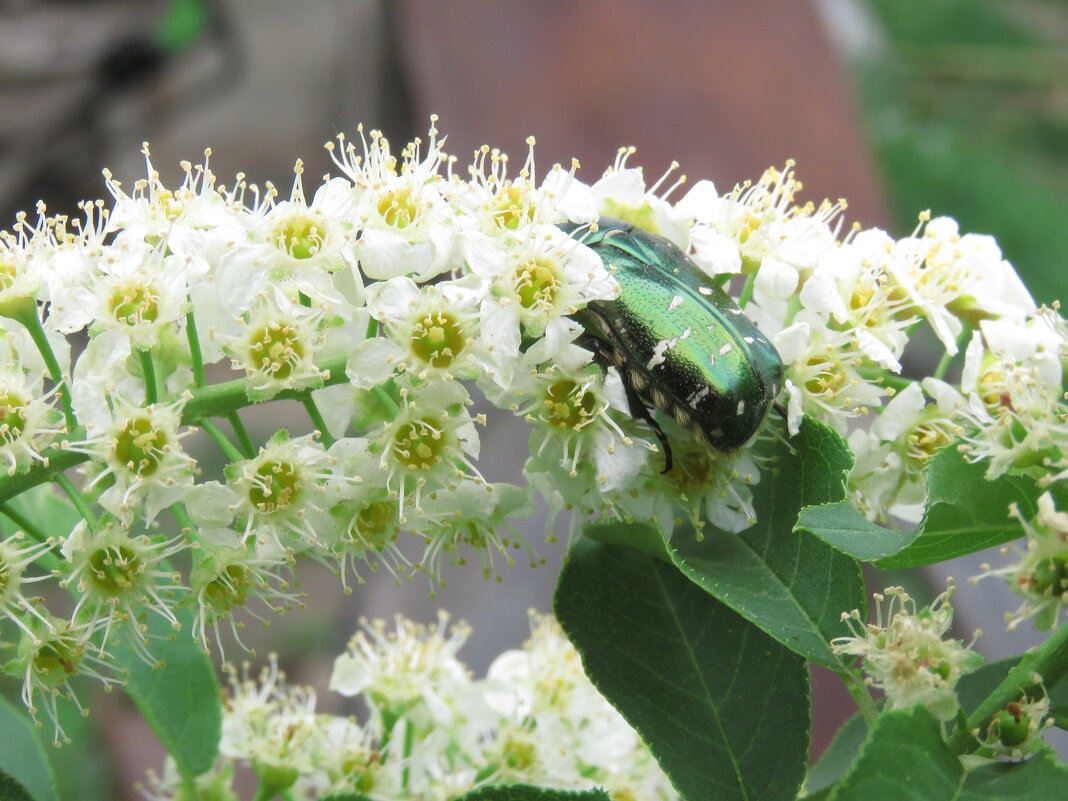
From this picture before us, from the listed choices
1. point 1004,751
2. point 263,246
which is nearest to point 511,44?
point 263,246

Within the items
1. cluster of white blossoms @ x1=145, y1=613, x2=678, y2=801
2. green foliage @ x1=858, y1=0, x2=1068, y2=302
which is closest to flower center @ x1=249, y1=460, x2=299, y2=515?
cluster of white blossoms @ x1=145, y1=613, x2=678, y2=801

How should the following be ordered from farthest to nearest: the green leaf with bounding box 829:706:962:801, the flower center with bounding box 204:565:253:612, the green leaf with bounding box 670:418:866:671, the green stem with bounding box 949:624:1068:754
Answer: the flower center with bounding box 204:565:253:612 < the green leaf with bounding box 670:418:866:671 < the green stem with bounding box 949:624:1068:754 < the green leaf with bounding box 829:706:962:801

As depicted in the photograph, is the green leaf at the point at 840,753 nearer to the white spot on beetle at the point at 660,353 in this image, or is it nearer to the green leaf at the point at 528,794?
the green leaf at the point at 528,794

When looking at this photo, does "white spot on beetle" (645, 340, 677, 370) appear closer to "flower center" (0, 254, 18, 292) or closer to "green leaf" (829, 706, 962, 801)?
"green leaf" (829, 706, 962, 801)

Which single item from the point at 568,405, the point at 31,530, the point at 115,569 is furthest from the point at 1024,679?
the point at 31,530

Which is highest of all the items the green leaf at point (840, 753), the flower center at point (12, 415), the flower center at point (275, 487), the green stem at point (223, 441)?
the flower center at point (12, 415)

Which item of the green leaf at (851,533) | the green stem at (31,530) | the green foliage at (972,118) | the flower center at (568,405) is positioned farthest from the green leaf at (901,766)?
the green foliage at (972,118)
